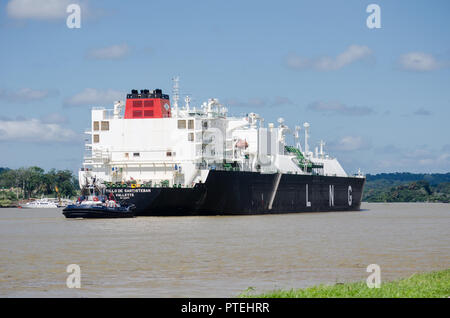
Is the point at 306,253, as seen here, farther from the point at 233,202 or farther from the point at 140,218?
the point at 233,202

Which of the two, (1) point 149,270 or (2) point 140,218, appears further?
(2) point 140,218

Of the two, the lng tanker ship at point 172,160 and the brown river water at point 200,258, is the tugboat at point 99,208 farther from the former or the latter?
the brown river water at point 200,258

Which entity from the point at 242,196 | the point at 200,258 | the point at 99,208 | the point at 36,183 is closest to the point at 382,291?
the point at 200,258

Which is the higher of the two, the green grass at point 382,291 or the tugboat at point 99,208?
the tugboat at point 99,208

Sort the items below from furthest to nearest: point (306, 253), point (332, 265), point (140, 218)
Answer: point (140, 218)
point (306, 253)
point (332, 265)

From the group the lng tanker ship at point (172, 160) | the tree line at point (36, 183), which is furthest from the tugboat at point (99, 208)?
the tree line at point (36, 183)

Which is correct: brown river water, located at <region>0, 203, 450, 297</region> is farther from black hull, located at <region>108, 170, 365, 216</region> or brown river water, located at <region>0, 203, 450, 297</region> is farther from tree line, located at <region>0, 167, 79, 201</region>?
tree line, located at <region>0, 167, 79, 201</region>
